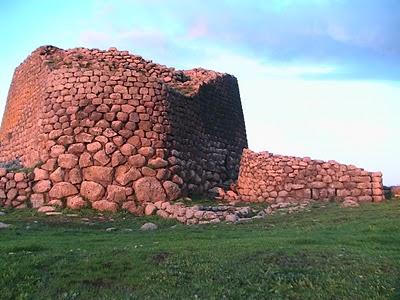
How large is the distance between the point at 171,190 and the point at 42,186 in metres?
3.76

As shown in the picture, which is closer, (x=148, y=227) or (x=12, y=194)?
(x=148, y=227)

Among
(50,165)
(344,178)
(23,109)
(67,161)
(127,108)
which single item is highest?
(23,109)

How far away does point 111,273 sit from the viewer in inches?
274

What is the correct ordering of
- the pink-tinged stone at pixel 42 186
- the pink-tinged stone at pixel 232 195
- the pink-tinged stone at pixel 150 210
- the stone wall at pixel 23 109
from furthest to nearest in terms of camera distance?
1. the stone wall at pixel 23 109
2. the pink-tinged stone at pixel 232 195
3. the pink-tinged stone at pixel 42 186
4. the pink-tinged stone at pixel 150 210

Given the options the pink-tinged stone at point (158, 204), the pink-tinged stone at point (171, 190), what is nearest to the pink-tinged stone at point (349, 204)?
the pink-tinged stone at point (171, 190)

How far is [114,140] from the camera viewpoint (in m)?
15.8

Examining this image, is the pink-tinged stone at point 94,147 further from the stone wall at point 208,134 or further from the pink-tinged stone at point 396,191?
the pink-tinged stone at point 396,191

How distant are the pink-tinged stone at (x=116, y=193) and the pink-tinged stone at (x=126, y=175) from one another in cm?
23

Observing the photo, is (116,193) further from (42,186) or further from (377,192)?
(377,192)

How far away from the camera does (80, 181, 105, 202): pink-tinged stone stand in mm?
15055

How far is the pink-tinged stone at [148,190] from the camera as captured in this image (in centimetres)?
1523

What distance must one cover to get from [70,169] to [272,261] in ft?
31.1

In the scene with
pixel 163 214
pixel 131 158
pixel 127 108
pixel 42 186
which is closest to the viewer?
pixel 163 214

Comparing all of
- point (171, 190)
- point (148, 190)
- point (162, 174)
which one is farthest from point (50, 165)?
point (171, 190)
